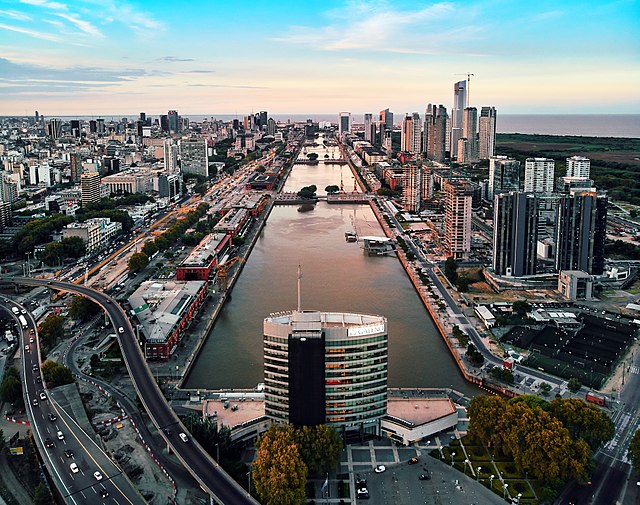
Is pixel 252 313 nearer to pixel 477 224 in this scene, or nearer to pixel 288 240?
pixel 288 240

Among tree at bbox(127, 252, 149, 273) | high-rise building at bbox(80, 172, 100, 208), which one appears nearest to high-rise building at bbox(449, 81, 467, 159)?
high-rise building at bbox(80, 172, 100, 208)

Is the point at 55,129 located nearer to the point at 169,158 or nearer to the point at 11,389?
the point at 169,158

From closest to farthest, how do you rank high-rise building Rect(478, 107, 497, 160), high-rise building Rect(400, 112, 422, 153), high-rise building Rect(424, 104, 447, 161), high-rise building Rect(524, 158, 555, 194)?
high-rise building Rect(524, 158, 555, 194)
high-rise building Rect(478, 107, 497, 160)
high-rise building Rect(424, 104, 447, 161)
high-rise building Rect(400, 112, 422, 153)

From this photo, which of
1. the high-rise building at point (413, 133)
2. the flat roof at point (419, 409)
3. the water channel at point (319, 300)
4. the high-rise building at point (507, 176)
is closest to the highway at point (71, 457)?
the water channel at point (319, 300)

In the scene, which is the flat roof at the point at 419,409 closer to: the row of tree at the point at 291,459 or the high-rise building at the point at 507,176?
the row of tree at the point at 291,459

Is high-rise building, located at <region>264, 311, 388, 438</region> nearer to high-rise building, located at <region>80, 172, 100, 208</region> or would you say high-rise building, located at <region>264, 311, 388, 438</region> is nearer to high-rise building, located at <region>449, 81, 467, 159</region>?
high-rise building, located at <region>80, 172, 100, 208</region>
